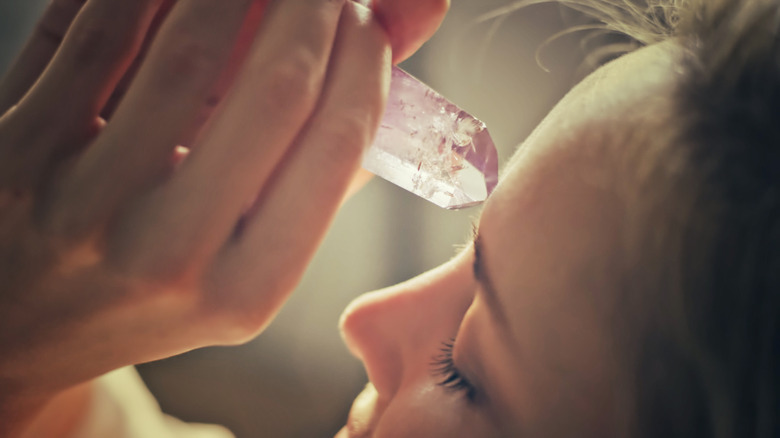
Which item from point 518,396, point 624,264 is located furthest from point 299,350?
point 624,264

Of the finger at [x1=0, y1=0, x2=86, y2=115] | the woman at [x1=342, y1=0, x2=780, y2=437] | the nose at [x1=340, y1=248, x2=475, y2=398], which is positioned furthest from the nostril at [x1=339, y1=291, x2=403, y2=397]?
the finger at [x1=0, y1=0, x2=86, y2=115]

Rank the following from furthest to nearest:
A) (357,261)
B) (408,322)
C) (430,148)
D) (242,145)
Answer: (357,261) < (408,322) < (430,148) < (242,145)

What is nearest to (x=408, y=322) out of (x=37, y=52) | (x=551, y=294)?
(x=551, y=294)

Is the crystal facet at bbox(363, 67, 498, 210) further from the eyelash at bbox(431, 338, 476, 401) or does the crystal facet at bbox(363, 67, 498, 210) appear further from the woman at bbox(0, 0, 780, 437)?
the eyelash at bbox(431, 338, 476, 401)

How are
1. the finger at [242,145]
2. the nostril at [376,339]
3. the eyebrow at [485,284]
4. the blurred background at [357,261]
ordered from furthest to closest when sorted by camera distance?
the blurred background at [357,261] → the nostril at [376,339] → the eyebrow at [485,284] → the finger at [242,145]

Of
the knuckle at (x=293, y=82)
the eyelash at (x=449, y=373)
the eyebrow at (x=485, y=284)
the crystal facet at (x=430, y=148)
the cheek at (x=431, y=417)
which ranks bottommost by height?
the cheek at (x=431, y=417)

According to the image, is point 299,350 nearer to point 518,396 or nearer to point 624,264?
point 518,396

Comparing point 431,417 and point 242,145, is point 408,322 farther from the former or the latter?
point 242,145

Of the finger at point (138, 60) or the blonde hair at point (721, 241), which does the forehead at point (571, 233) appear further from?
the finger at point (138, 60)

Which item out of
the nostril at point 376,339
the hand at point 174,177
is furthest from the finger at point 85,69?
the nostril at point 376,339
